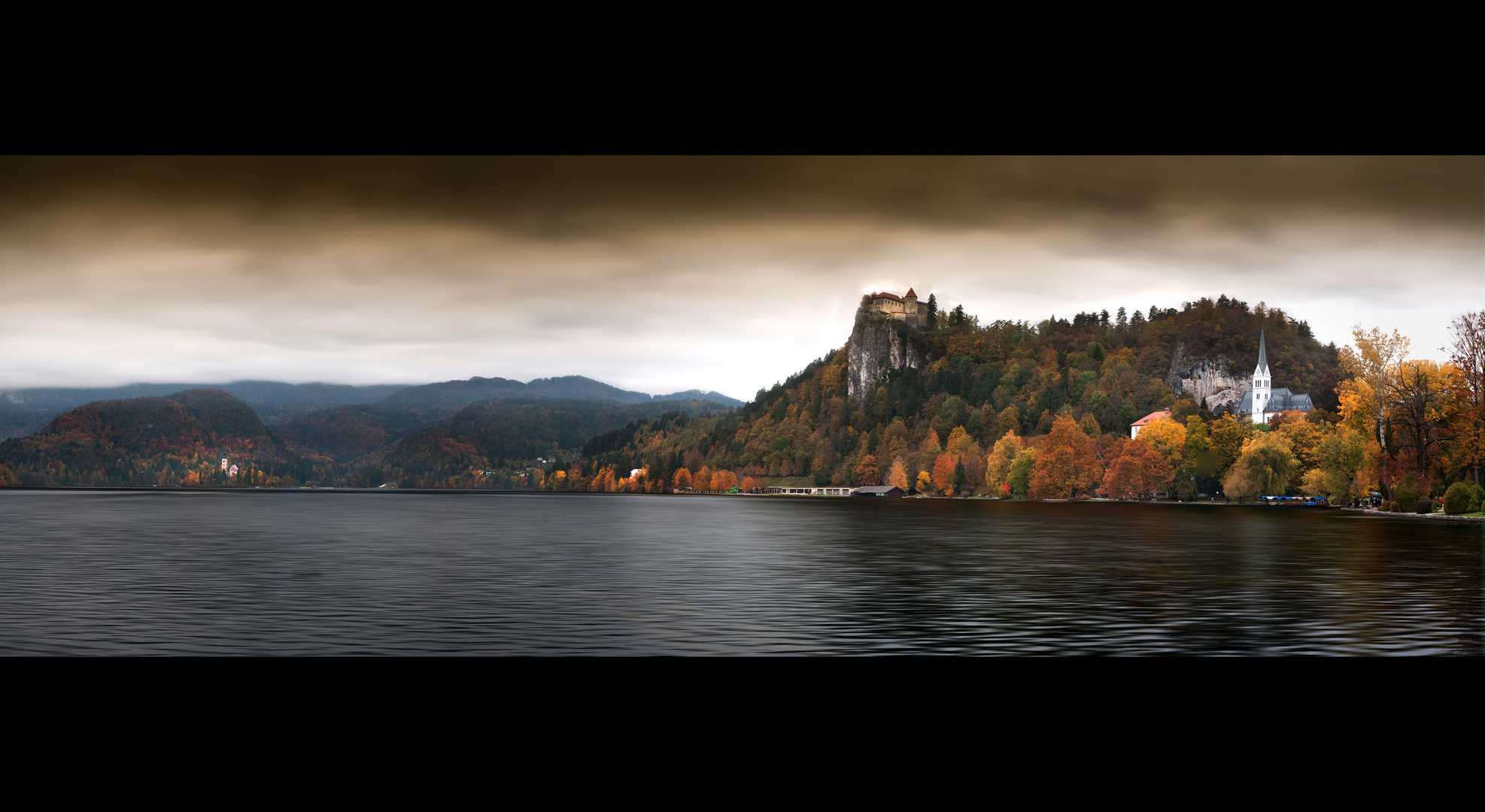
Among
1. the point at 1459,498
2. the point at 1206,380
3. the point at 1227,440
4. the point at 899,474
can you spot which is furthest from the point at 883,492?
the point at 1459,498

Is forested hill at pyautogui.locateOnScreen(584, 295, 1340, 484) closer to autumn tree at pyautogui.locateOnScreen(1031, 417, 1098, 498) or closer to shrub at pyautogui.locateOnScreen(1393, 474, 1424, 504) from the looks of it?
autumn tree at pyautogui.locateOnScreen(1031, 417, 1098, 498)

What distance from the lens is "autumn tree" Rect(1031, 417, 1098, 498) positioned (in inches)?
4567

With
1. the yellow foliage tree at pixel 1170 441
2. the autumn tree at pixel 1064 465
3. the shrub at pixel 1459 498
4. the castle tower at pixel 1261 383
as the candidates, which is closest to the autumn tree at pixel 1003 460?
the autumn tree at pixel 1064 465

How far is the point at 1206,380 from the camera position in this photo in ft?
554

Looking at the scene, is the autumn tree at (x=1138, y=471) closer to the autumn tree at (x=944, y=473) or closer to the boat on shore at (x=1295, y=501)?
the boat on shore at (x=1295, y=501)

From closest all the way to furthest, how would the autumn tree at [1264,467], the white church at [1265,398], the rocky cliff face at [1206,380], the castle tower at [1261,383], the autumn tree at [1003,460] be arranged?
1. the autumn tree at [1264,467]
2. the autumn tree at [1003,460]
3. the white church at [1265,398]
4. the castle tower at [1261,383]
5. the rocky cliff face at [1206,380]

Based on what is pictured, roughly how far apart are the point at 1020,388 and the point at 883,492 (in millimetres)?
29712

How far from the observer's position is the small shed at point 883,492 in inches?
6365

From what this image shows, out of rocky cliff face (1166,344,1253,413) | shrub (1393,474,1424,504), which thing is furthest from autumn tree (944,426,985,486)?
shrub (1393,474,1424,504)

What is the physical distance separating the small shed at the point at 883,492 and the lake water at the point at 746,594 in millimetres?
110566
